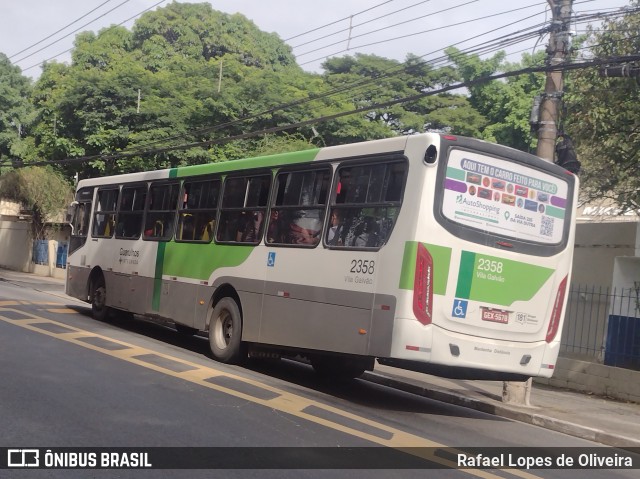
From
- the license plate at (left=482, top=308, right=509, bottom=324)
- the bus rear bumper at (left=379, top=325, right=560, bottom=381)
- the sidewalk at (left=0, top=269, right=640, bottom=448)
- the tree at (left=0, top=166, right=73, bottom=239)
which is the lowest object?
the sidewalk at (left=0, top=269, right=640, bottom=448)

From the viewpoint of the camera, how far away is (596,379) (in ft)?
39.1

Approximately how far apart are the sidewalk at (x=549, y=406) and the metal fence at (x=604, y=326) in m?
1.19

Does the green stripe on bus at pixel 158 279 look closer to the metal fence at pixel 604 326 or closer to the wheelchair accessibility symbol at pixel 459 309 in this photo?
the wheelchair accessibility symbol at pixel 459 309

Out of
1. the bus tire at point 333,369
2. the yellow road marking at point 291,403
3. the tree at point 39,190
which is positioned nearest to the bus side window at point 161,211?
the yellow road marking at point 291,403

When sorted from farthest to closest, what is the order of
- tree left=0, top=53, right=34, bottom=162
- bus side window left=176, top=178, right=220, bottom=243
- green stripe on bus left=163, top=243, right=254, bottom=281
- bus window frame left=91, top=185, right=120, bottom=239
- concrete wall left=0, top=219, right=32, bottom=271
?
tree left=0, top=53, right=34, bottom=162, concrete wall left=0, top=219, right=32, bottom=271, bus window frame left=91, top=185, right=120, bottom=239, bus side window left=176, top=178, right=220, bottom=243, green stripe on bus left=163, top=243, right=254, bottom=281

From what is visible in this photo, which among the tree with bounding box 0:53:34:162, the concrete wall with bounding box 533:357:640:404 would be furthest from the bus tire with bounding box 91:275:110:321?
the tree with bounding box 0:53:34:162

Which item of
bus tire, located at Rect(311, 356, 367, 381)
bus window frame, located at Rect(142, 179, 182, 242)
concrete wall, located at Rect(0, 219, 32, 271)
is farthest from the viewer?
concrete wall, located at Rect(0, 219, 32, 271)

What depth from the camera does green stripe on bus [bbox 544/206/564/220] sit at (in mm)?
9117

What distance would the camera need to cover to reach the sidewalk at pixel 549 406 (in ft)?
29.5

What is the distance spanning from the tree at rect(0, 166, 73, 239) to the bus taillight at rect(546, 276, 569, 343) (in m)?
28.7

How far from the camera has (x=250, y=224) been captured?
433 inches

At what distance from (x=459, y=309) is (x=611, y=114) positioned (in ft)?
27.5

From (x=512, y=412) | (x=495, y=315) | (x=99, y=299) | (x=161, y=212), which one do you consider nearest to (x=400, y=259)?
(x=495, y=315)

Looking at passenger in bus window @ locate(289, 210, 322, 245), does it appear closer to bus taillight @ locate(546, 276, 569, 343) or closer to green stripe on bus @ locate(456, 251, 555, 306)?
green stripe on bus @ locate(456, 251, 555, 306)
